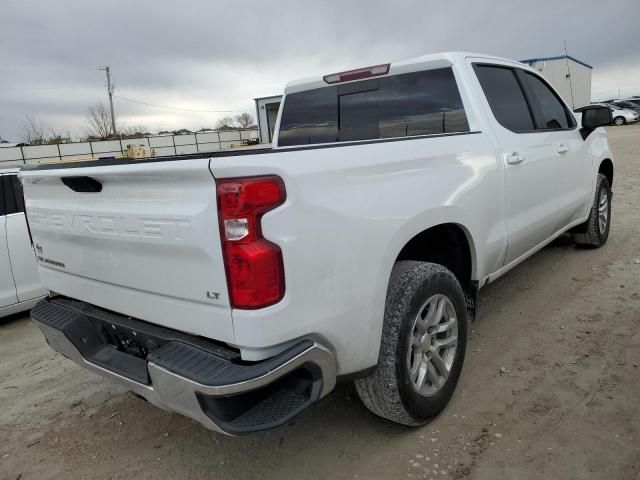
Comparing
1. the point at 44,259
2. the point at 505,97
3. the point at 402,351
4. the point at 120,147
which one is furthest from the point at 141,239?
the point at 120,147

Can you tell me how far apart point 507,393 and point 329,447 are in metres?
1.10

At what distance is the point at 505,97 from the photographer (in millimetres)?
3609

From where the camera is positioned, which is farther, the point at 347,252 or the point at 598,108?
the point at 598,108

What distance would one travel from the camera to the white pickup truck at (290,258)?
1810 mm

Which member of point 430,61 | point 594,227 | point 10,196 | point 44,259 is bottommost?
point 594,227

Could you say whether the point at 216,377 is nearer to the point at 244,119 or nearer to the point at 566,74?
the point at 566,74

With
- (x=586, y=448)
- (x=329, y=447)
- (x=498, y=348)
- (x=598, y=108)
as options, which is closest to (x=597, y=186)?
(x=598, y=108)

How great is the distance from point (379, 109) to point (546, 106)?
5.21ft

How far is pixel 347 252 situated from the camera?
203 cm

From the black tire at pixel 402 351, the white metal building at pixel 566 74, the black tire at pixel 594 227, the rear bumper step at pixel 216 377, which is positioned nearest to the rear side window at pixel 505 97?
the black tire at pixel 402 351

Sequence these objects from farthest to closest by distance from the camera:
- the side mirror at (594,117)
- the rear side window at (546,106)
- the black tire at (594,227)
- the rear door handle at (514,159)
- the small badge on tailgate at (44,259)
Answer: the black tire at (594,227)
the side mirror at (594,117)
the rear side window at (546,106)
the rear door handle at (514,159)
the small badge on tailgate at (44,259)

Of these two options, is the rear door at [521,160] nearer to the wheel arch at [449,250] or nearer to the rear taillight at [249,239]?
the wheel arch at [449,250]

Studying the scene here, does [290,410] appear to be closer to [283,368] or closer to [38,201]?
[283,368]

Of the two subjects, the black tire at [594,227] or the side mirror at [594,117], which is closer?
the side mirror at [594,117]
